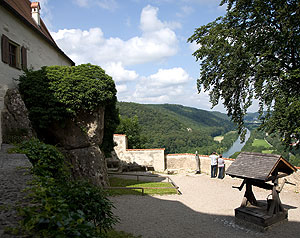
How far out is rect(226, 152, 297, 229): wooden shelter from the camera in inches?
298

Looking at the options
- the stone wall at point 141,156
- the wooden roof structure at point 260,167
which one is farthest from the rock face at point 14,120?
the stone wall at point 141,156

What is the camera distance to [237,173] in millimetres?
8281

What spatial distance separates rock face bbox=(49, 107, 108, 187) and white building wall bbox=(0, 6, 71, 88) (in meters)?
3.27

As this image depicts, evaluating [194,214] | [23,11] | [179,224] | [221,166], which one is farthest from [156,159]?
[23,11]

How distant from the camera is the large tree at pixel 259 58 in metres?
11.1

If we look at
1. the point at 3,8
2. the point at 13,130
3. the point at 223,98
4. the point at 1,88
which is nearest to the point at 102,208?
the point at 13,130

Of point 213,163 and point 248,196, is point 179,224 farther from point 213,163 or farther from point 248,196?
point 213,163

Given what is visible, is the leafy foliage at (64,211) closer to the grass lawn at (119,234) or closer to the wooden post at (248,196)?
the grass lawn at (119,234)

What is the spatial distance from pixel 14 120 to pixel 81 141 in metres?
3.50

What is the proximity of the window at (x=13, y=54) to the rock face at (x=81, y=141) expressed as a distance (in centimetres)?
355

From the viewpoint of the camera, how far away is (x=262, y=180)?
7.43 metres

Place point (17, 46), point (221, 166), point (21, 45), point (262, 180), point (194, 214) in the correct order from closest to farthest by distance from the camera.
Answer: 1. point (262, 180)
2. point (194, 214)
3. point (17, 46)
4. point (21, 45)
5. point (221, 166)

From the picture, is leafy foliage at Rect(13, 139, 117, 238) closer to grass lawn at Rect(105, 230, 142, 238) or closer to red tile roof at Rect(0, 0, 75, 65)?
grass lawn at Rect(105, 230, 142, 238)

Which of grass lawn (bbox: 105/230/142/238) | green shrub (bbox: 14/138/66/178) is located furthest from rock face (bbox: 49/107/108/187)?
grass lawn (bbox: 105/230/142/238)
